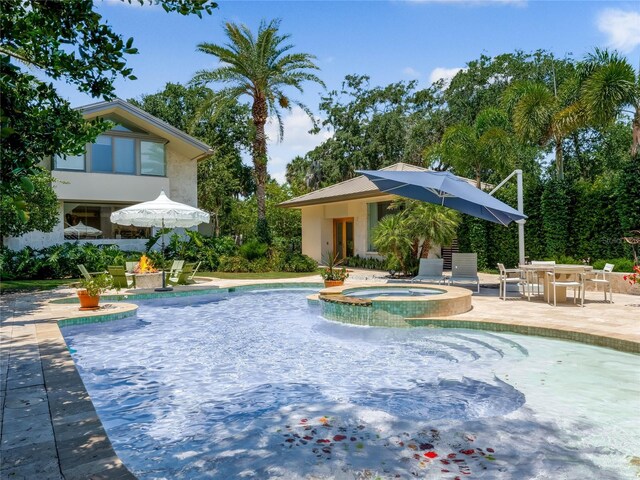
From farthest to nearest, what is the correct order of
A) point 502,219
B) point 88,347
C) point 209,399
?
point 502,219 < point 88,347 < point 209,399

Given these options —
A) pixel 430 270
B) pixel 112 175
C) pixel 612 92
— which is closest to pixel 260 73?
pixel 112 175

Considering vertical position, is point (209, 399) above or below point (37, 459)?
below

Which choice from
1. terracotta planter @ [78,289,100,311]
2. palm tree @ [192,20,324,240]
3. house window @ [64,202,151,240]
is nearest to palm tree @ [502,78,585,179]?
palm tree @ [192,20,324,240]

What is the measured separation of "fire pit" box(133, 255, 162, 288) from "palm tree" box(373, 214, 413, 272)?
834 centimetres

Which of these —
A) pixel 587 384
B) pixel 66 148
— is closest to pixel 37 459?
pixel 66 148

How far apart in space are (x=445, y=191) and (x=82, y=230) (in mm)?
18694

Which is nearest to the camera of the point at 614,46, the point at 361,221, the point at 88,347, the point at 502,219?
→ the point at 88,347

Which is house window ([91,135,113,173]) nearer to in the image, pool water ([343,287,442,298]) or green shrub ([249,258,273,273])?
green shrub ([249,258,273,273])

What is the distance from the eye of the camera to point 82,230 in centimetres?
2345

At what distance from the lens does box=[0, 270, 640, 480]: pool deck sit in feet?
11.5

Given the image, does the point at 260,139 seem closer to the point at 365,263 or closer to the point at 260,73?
the point at 260,73

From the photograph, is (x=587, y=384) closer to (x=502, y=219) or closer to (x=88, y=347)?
(x=502, y=219)

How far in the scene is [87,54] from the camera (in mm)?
3787

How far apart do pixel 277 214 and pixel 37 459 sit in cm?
3443
